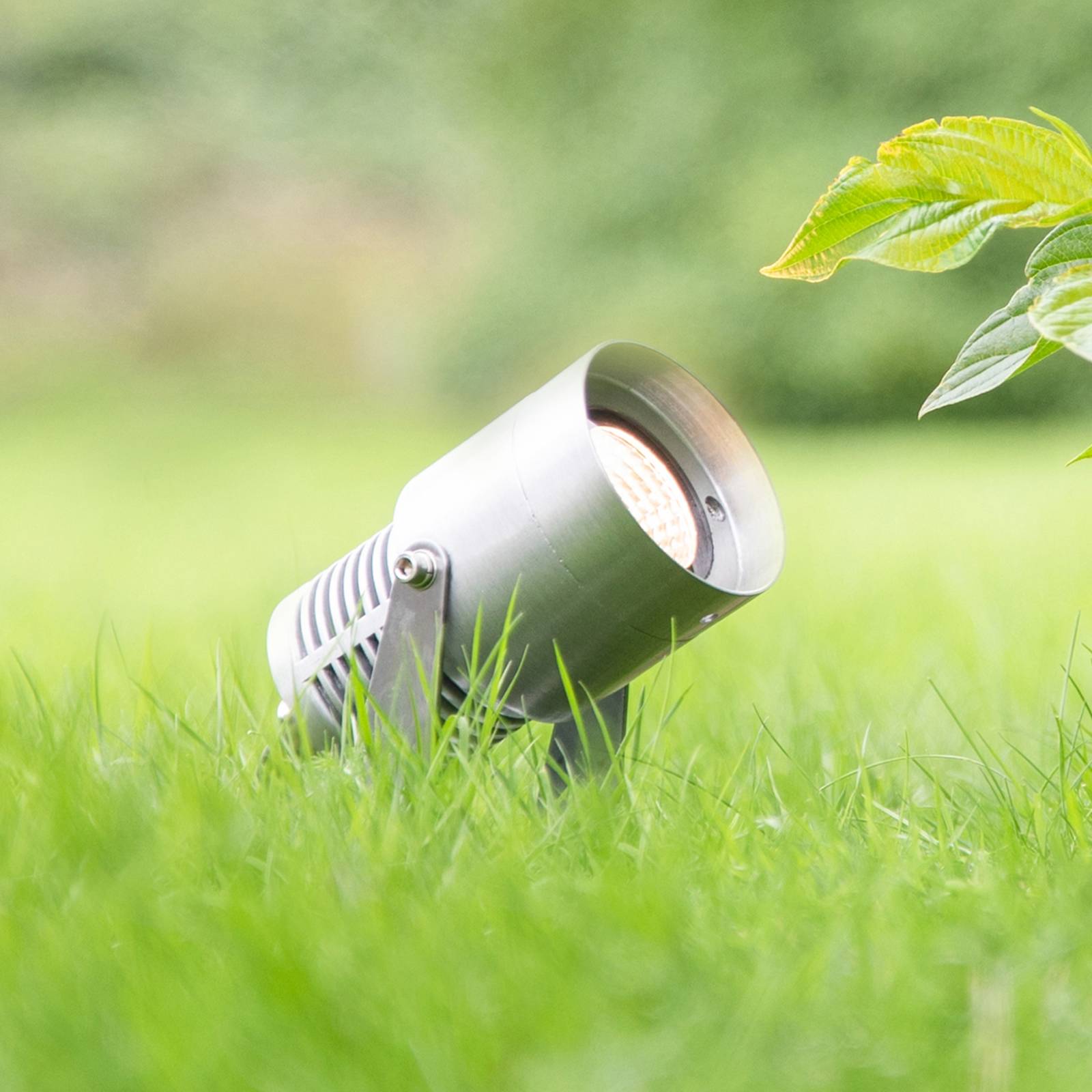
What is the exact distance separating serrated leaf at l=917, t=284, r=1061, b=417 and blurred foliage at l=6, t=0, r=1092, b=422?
801cm

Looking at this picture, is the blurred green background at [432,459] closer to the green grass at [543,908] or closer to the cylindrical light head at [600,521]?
the green grass at [543,908]

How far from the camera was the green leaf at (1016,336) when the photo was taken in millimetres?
814

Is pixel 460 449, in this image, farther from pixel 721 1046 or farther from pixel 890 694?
pixel 890 694

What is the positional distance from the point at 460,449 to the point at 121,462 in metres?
7.09

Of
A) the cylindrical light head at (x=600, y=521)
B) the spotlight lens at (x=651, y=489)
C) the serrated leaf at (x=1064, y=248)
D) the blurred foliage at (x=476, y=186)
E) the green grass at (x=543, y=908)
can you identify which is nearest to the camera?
the green grass at (x=543, y=908)

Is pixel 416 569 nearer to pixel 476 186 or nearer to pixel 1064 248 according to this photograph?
pixel 1064 248

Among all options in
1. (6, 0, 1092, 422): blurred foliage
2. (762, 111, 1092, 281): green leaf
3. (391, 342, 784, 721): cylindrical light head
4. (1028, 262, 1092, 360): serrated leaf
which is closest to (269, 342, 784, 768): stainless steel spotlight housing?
(391, 342, 784, 721): cylindrical light head

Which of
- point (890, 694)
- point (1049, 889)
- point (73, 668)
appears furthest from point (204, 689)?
point (1049, 889)

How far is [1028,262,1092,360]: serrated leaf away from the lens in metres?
0.70

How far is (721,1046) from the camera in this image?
0.65m

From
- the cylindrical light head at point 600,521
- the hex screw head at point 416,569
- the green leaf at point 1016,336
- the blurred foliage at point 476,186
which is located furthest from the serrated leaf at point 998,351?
the blurred foliage at point 476,186

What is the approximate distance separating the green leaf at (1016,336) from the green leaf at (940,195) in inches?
1.5

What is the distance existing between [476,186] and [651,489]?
460 inches

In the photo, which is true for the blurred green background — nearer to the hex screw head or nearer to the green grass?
the green grass
